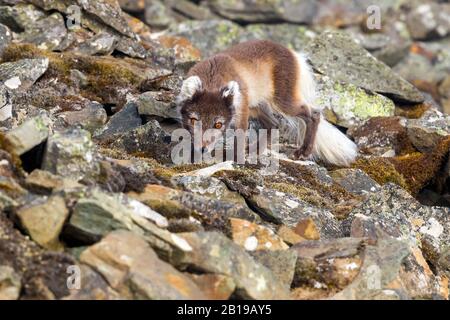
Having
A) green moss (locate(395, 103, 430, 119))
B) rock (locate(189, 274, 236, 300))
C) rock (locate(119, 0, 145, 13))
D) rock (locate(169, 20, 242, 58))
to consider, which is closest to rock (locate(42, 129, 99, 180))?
rock (locate(189, 274, 236, 300))

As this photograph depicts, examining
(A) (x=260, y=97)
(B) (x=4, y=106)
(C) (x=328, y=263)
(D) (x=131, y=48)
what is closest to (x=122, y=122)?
(B) (x=4, y=106)

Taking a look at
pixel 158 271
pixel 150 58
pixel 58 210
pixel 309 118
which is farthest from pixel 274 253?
pixel 150 58

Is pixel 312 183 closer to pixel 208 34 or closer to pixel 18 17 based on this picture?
pixel 18 17

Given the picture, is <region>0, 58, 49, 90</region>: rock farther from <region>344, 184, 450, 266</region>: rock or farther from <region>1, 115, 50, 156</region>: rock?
<region>344, 184, 450, 266</region>: rock

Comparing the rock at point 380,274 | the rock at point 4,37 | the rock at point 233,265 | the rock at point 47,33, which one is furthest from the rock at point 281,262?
the rock at point 47,33

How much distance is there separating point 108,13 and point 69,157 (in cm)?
823

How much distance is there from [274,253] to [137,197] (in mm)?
1522

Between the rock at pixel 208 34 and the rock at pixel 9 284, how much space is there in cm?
1323

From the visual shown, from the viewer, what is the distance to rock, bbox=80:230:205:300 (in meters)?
6.16

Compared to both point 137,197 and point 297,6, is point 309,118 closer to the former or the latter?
Answer: point 137,197

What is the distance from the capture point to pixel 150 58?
15.0 meters

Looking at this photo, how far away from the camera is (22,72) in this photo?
1223cm

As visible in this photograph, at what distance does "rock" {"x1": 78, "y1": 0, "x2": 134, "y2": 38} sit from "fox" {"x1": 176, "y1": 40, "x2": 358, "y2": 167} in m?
3.68

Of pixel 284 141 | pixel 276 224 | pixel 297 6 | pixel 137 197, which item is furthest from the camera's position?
pixel 297 6
